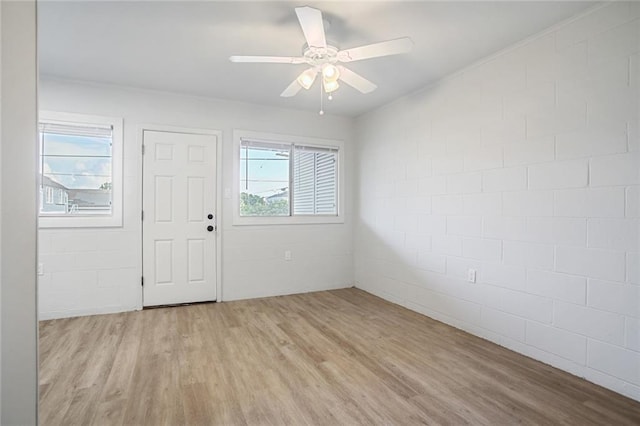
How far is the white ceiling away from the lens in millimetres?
2137

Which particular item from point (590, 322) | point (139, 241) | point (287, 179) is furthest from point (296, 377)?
point (287, 179)

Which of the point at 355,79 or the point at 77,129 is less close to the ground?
the point at 355,79

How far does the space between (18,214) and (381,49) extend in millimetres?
2003

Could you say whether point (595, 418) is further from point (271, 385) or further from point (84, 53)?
point (84, 53)

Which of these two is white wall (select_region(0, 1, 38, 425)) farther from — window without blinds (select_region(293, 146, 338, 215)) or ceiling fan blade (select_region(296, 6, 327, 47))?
window without blinds (select_region(293, 146, 338, 215))

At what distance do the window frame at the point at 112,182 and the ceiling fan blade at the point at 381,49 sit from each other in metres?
2.71

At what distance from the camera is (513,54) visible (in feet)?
8.57

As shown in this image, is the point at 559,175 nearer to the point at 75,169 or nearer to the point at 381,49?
the point at 381,49

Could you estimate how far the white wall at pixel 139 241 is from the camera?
3.32m

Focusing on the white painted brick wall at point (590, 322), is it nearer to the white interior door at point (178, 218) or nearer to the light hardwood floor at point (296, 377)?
the light hardwood floor at point (296, 377)

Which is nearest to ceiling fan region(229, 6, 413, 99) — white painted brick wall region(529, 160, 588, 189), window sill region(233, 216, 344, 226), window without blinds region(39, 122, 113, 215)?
white painted brick wall region(529, 160, 588, 189)

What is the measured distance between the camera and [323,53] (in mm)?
2213

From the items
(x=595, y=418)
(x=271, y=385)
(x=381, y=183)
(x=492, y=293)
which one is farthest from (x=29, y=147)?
(x=381, y=183)

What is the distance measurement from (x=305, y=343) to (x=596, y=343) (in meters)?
2.04
